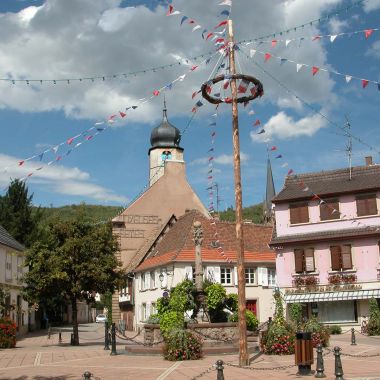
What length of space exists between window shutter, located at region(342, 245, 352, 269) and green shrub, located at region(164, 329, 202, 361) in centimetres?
1737

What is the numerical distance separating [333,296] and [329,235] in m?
3.61

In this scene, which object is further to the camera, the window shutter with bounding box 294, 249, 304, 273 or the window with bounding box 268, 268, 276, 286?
the window with bounding box 268, 268, 276, 286

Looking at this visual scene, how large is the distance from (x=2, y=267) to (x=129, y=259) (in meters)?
16.2

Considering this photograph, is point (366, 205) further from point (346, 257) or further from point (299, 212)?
point (299, 212)

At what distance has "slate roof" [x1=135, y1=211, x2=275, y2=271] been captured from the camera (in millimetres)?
39844

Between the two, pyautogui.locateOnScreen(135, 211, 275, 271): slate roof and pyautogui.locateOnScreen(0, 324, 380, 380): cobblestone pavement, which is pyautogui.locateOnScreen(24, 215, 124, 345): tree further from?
pyautogui.locateOnScreen(135, 211, 275, 271): slate roof

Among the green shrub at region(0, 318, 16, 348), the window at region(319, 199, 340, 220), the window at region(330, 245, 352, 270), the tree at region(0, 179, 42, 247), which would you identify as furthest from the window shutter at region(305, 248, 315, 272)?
the tree at region(0, 179, 42, 247)

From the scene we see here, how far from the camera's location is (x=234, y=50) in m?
16.0

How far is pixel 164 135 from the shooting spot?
68688 millimetres

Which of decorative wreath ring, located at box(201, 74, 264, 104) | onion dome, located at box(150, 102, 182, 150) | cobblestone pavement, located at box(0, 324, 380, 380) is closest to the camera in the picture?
cobblestone pavement, located at box(0, 324, 380, 380)

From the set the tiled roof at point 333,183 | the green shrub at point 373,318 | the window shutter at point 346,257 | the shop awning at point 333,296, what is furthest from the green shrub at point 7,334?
the window shutter at point 346,257

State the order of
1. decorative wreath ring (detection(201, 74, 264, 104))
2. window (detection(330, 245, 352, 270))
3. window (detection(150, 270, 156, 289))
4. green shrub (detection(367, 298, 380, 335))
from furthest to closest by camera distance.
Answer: window (detection(150, 270, 156, 289))
window (detection(330, 245, 352, 270))
green shrub (detection(367, 298, 380, 335))
decorative wreath ring (detection(201, 74, 264, 104))

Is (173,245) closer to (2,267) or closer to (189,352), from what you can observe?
(2,267)

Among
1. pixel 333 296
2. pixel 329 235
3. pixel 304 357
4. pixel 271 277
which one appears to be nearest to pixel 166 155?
pixel 271 277
